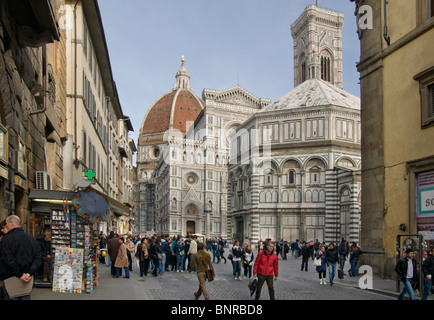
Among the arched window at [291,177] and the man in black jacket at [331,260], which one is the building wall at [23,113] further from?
the arched window at [291,177]

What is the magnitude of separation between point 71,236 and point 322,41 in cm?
8498

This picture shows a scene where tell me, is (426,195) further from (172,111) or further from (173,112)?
(172,111)

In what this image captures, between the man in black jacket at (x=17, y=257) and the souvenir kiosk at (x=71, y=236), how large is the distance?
16.8ft

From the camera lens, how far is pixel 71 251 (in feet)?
40.4

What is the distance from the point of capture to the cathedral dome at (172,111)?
132750mm

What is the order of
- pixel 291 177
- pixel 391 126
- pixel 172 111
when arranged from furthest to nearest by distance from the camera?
pixel 172 111
pixel 291 177
pixel 391 126

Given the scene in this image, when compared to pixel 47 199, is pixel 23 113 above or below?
above

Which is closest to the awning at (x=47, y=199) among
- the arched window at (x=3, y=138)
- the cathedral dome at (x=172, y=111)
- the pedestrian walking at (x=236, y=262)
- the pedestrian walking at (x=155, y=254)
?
the arched window at (x=3, y=138)

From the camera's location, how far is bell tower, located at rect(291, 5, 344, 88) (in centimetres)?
9094

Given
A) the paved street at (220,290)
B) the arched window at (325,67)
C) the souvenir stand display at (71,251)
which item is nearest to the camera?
the souvenir stand display at (71,251)

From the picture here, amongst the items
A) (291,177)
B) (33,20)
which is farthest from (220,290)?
(291,177)

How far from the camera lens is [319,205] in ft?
135

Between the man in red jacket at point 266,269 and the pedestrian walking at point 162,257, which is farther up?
the man in red jacket at point 266,269

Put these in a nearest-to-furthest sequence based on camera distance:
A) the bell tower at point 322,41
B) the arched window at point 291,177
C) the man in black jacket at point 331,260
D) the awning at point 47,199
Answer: the awning at point 47,199
the man in black jacket at point 331,260
the arched window at point 291,177
the bell tower at point 322,41
